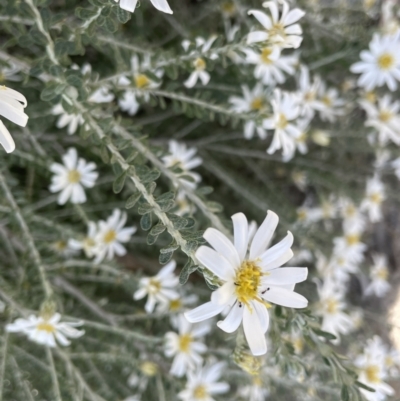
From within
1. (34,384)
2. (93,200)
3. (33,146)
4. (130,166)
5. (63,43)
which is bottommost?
(34,384)

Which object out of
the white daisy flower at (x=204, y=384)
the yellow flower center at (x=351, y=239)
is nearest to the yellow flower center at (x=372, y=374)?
the white daisy flower at (x=204, y=384)

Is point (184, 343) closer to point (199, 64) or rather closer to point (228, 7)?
point (199, 64)

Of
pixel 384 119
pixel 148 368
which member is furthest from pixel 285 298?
pixel 384 119

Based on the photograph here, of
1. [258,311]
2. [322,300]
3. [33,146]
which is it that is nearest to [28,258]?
[33,146]

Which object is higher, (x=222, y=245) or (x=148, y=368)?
(x=222, y=245)

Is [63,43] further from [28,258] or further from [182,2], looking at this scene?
[182,2]

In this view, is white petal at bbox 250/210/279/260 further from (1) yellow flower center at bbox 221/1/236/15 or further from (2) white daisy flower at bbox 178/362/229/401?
(1) yellow flower center at bbox 221/1/236/15
